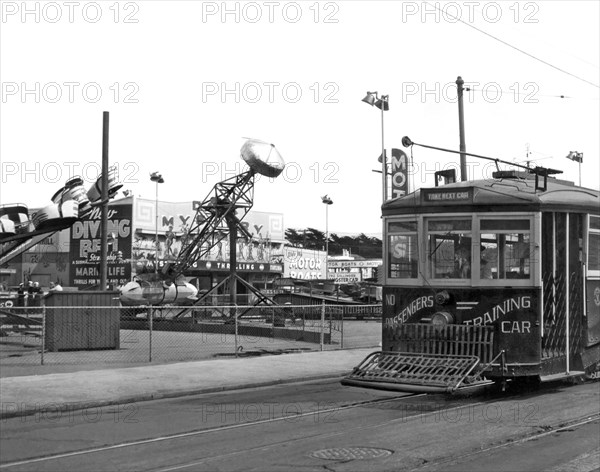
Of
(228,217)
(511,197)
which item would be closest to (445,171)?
(511,197)

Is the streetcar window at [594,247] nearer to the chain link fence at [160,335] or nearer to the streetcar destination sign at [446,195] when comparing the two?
the streetcar destination sign at [446,195]

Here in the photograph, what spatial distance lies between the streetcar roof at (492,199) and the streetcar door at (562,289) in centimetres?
22

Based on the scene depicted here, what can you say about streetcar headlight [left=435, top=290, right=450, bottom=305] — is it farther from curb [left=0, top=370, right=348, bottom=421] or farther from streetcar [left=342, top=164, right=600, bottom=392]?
curb [left=0, top=370, right=348, bottom=421]

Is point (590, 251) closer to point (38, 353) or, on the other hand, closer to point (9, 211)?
point (38, 353)

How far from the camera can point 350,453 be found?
809 centimetres

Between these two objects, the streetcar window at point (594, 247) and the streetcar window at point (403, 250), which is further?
the streetcar window at point (594, 247)

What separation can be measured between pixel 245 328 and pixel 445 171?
11.3 meters

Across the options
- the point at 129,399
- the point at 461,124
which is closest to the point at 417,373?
the point at 129,399

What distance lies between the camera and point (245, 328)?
77.4 feet

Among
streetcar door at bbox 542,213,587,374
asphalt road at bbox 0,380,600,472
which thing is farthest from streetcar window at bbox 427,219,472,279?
asphalt road at bbox 0,380,600,472

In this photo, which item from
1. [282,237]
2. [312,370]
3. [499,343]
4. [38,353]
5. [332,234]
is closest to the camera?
[499,343]

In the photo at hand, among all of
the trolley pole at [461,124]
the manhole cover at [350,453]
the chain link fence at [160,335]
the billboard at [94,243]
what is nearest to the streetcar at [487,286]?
the manhole cover at [350,453]

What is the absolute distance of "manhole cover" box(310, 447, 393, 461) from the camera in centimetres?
786

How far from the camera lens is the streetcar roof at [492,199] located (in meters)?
11.7
